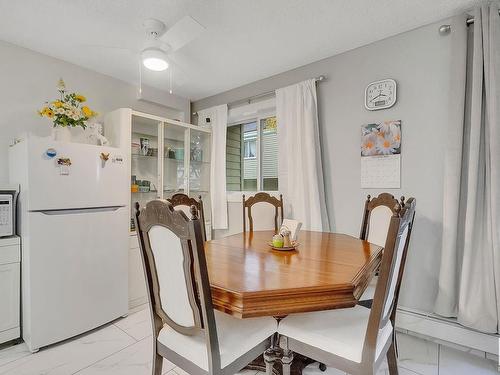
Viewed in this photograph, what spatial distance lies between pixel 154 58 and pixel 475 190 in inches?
99.2

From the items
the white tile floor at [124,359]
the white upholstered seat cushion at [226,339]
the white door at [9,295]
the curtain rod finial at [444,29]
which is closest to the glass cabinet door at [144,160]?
the white door at [9,295]

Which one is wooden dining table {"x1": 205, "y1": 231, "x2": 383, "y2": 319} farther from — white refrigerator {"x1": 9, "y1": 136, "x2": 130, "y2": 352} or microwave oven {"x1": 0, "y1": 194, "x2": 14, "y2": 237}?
microwave oven {"x1": 0, "y1": 194, "x2": 14, "y2": 237}

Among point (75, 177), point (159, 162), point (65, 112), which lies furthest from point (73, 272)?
point (159, 162)

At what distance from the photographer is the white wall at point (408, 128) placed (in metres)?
2.09

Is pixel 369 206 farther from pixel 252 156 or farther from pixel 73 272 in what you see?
pixel 73 272

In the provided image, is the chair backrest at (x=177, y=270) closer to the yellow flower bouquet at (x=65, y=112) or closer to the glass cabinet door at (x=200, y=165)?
the yellow flower bouquet at (x=65, y=112)

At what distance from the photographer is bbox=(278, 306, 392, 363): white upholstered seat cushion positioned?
1.09 meters

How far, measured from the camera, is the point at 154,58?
2.12 meters

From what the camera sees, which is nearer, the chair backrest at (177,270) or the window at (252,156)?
the chair backrest at (177,270)

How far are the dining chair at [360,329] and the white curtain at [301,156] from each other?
1.32 meters

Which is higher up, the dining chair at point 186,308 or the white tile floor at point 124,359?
the dining chair at point 186,308

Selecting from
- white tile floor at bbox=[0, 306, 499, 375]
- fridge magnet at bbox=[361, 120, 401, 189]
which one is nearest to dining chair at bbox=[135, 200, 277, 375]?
white tile floor at bbox=[0, 306, 499, 375]

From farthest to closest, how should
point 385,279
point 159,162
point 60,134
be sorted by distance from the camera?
point 159,162 → point 60,134 → point 385,279

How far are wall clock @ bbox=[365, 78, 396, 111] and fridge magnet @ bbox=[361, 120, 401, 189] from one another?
0.51 ft
